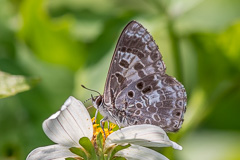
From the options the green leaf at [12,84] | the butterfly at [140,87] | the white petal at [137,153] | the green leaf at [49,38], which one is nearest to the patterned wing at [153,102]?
the butterfly at [140,87]

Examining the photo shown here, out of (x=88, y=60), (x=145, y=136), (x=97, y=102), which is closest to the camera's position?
(x=145, y=136)

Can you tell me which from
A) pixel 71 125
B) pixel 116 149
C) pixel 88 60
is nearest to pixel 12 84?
pixel 71 125

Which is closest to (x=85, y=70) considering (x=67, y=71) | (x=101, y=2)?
(x=67, y=71)

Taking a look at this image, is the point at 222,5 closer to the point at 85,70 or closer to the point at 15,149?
the point at 85,70

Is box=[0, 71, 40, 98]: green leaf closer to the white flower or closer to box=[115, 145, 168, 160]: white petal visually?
the white flower

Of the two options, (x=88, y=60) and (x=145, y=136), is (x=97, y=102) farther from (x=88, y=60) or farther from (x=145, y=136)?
(x=88, y=60)
